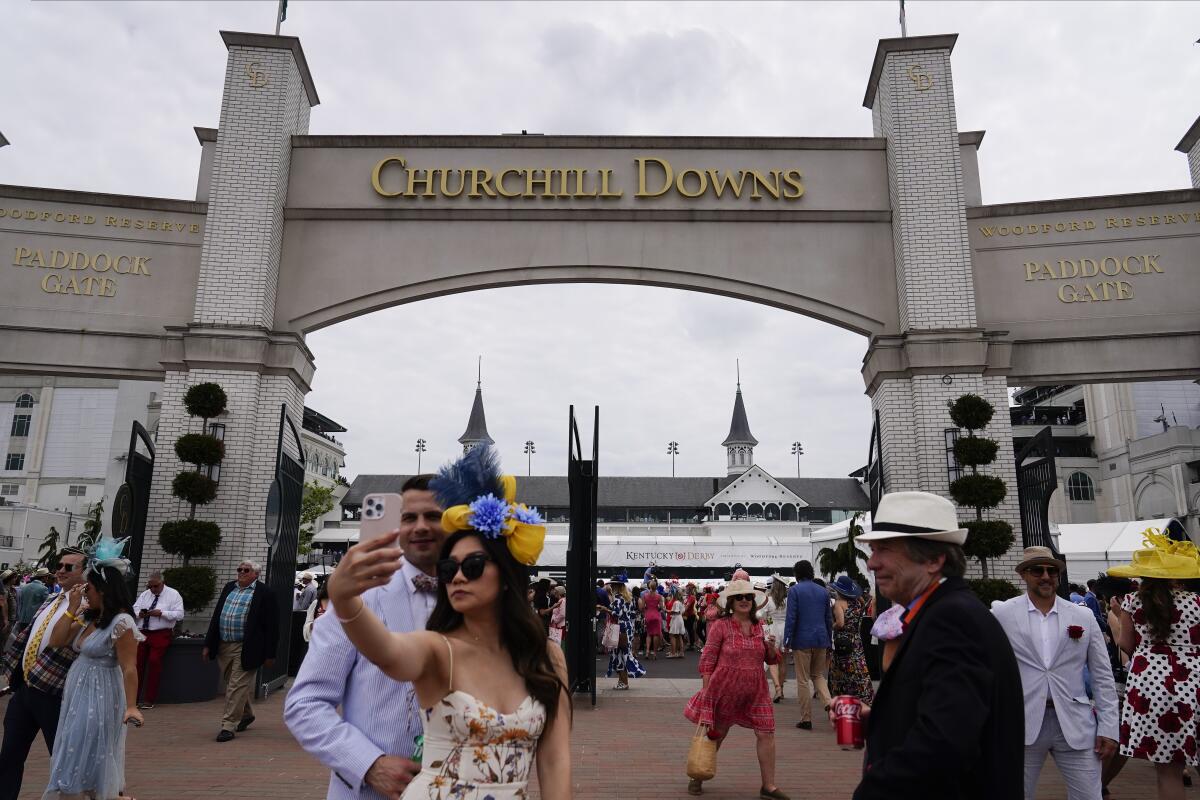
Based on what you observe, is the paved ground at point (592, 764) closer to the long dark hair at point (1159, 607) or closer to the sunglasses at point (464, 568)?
the long dark hair at point (1159, 607)

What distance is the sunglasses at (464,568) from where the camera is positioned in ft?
7.43

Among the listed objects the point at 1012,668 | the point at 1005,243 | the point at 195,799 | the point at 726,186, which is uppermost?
the point at 726,186

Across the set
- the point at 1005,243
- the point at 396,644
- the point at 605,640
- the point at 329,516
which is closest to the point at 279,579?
the point at 605,640

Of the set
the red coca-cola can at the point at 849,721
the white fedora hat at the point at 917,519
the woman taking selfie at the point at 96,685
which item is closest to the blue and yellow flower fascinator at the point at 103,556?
the woman taking selfie at the point at 96,685

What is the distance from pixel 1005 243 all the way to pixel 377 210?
9.82 meters

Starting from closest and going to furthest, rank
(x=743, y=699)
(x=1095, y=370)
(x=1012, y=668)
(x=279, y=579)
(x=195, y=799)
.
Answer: (x=1012, y=668) < (x=195, y=799) < (x=743, y=699) < (x=279, y=579) < (x=1095, y=370)

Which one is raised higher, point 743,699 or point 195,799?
point 743,699

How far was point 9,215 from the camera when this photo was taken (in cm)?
1233

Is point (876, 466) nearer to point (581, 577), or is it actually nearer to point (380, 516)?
point (581, 577)

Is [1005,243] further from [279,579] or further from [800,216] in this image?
[279,579]

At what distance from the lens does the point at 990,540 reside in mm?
10531

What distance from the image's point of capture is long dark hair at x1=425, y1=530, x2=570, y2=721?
2.31 metres

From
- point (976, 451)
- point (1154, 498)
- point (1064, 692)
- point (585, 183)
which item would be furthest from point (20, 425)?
point (1154, 498)

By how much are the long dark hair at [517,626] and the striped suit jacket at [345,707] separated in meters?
0.29
